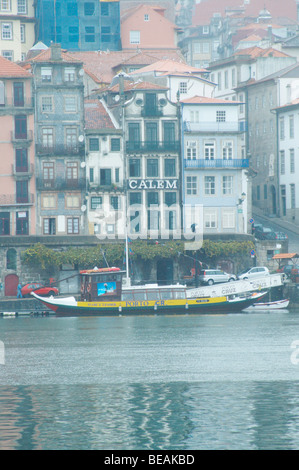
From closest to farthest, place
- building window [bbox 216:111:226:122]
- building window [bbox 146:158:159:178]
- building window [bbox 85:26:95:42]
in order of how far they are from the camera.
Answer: building window [bbox 146:158:159:178]
building window [bbox 216:111:226:122]
building window [bbox 85:26:95:42]

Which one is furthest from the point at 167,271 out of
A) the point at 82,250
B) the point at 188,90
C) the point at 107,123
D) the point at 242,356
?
the point at 242,356

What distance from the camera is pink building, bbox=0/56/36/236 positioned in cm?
9775

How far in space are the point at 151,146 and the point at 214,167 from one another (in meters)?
6.34

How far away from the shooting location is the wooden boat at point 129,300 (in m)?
87.8

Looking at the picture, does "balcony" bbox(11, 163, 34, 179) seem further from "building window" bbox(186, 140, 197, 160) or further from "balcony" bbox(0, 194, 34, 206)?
"building window" bbox(186, 140, 197, 160)

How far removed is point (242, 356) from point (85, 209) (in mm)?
42360

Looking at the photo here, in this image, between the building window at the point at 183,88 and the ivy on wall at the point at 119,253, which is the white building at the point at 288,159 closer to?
the building window at the point at 183,88

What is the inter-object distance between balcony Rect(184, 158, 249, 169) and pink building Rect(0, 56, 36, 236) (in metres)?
15.1

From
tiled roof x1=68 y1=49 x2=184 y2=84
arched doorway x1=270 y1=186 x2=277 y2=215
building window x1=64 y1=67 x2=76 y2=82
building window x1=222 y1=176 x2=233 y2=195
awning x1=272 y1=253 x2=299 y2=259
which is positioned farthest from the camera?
tiled roof x1=68 y1=49 x2=184 y2=84

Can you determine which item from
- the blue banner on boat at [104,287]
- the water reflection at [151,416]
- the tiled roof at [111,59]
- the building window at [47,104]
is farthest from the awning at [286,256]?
the water reflection at [151,416]

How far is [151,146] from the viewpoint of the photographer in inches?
4033

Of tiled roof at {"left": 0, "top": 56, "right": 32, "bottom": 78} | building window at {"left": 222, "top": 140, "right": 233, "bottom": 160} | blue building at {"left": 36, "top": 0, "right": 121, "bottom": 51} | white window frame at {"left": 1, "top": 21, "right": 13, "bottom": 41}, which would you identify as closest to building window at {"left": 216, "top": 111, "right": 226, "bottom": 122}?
building window at {"left": 222, "top": 140, "right": 233, "bottom": 160}
